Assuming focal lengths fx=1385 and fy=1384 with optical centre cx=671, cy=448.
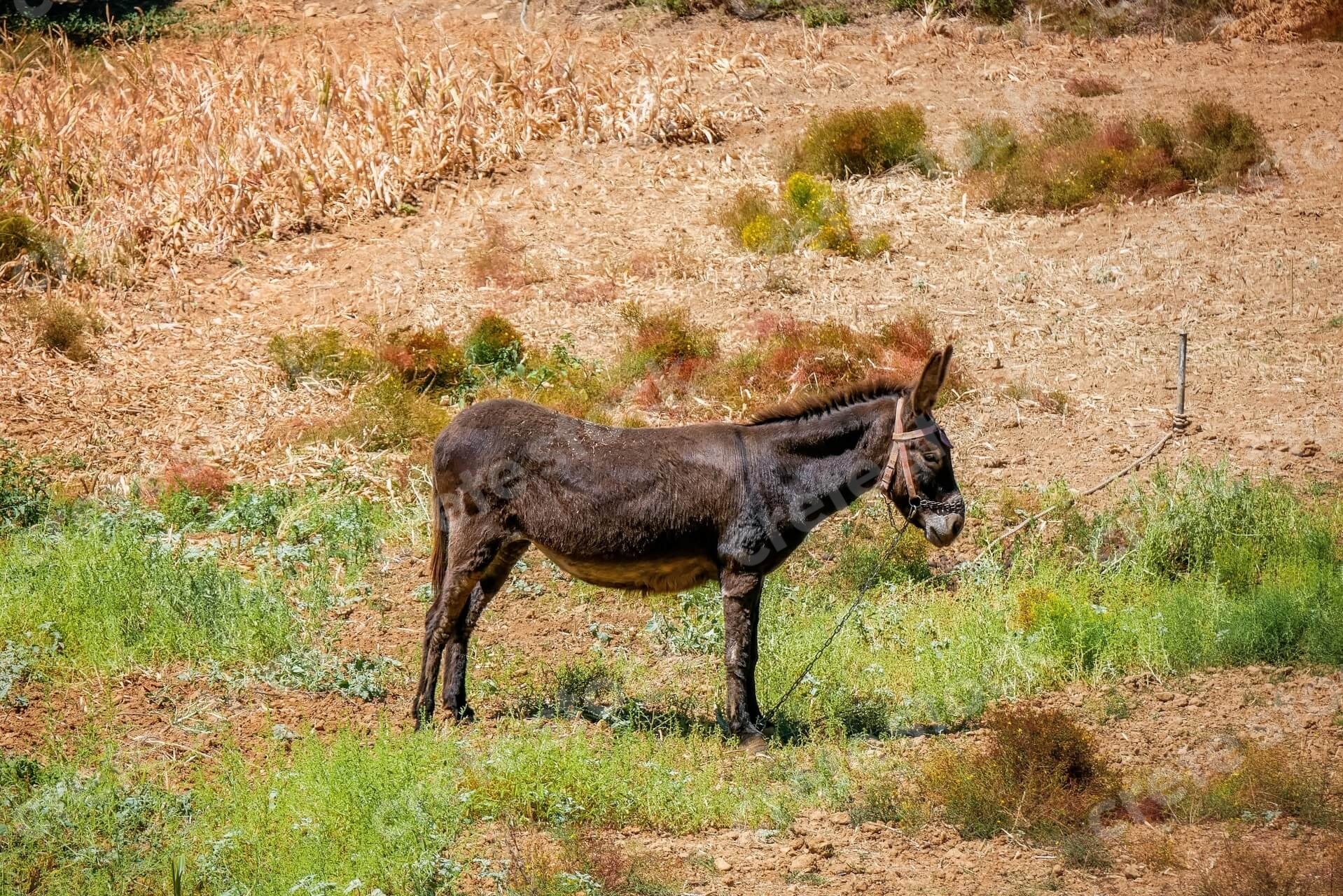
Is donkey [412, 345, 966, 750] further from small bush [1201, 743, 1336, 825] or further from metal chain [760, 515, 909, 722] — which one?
small bush [1201, 743, 1336, 825]

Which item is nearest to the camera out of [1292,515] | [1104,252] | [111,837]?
[111,837]

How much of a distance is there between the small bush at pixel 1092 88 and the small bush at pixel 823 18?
478cm

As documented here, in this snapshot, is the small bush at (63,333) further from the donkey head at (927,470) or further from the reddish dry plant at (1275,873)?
the reddish dry plant at (1275,873)

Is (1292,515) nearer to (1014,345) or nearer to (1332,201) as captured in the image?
(1014,345)

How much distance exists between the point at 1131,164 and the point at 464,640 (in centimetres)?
1174

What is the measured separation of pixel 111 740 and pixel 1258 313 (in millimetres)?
11957

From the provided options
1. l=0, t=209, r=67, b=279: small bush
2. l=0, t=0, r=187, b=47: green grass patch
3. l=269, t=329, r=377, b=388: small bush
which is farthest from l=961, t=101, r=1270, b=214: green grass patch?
l=0, t=0, r=187, b=47: green grass patch

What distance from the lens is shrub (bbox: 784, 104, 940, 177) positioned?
58.9ft

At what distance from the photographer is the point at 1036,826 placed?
748 cm

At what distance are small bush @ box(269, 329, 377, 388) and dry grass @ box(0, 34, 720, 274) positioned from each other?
313 cm

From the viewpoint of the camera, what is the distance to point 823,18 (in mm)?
22891

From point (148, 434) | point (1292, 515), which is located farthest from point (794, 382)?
point (148, 434)

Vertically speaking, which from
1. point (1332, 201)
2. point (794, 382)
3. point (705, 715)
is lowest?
point (705, 715)

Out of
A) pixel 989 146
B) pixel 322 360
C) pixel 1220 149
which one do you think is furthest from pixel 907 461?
pixel 1220 149
